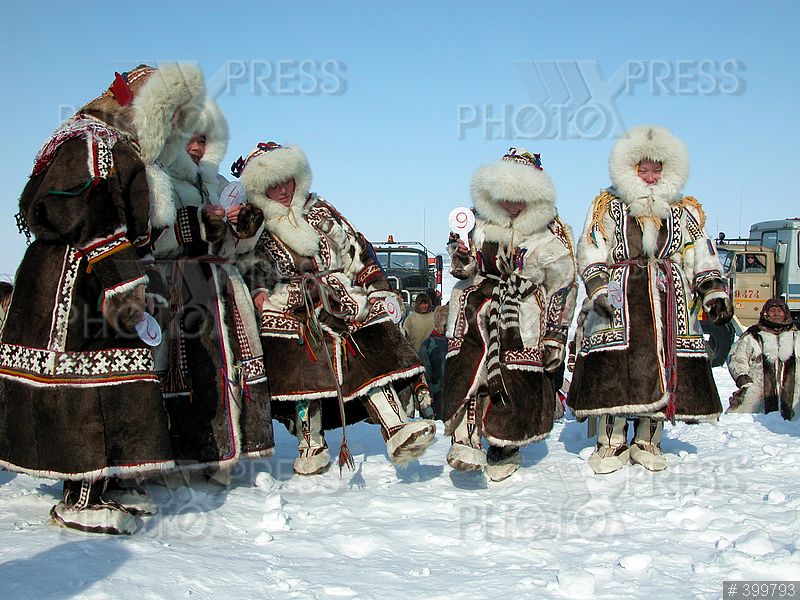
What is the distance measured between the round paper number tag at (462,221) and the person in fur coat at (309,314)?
0.61m

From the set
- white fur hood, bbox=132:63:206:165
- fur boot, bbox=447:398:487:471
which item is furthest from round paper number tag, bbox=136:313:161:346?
fur boot, bbox=447:398:487:471

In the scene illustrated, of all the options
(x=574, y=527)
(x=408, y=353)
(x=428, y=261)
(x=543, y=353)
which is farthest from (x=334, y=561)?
(x=428, y=261)

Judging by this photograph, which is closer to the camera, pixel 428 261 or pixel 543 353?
pixel 543 353

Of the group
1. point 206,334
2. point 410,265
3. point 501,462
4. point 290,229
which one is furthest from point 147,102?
point 410,265

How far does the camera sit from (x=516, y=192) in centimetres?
491

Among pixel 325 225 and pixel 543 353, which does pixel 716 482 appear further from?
pixel 325 225

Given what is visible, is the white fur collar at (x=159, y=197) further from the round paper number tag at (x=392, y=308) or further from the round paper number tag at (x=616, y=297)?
the round paper number tag at (x=616, y=297)

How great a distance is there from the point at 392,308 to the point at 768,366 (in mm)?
5341

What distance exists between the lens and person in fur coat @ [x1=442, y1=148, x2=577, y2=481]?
4871mm

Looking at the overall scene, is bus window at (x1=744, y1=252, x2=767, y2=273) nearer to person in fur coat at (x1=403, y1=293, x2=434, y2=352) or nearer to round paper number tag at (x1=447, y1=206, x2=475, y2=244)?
person in fur coat at (x1=403, y1=293, x2=434, y2=352)

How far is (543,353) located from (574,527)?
4.23 ft

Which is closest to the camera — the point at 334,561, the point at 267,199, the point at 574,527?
the point at 334,561

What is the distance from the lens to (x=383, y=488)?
15.5ft

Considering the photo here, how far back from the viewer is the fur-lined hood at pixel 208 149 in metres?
4.23
